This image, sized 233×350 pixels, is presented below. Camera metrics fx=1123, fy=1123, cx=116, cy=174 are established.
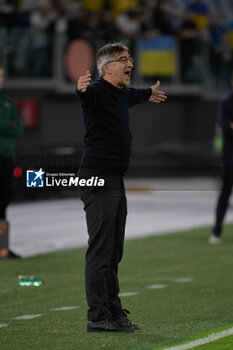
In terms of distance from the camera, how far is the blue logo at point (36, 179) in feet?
24.5

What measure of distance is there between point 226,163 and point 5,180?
2.91m

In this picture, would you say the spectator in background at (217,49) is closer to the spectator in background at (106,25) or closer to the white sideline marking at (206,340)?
the spectator in background at (106,25)

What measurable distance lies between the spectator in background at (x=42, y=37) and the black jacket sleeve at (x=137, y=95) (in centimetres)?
1744

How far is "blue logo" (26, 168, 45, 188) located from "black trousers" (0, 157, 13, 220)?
5.32 m

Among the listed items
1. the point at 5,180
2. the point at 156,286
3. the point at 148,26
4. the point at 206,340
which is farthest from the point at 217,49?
the point at 206,340

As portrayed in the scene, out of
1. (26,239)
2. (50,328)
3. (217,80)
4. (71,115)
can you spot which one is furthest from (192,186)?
(50,328)

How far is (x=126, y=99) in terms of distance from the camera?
7855 mm

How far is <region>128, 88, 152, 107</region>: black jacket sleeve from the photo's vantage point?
7977 millimetres

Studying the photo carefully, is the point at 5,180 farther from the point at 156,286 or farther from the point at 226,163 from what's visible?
the point at 156,286

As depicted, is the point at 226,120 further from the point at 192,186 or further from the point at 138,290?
the point at 192,186

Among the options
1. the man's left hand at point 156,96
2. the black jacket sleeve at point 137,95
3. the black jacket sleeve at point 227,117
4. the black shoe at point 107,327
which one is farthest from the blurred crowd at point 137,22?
the black shoe at point 107,327

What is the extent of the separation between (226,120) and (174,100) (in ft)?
53.9

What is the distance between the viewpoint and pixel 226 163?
46.4 ft

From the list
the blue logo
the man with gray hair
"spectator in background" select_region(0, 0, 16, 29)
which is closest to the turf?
the man with gray hair
